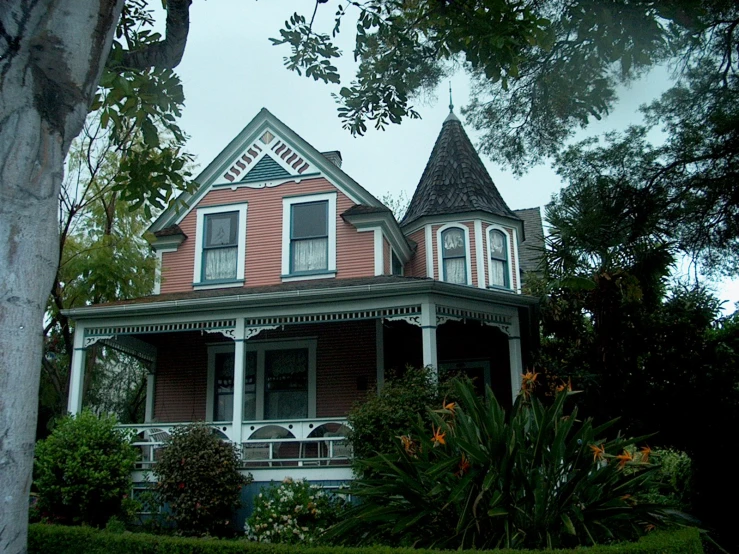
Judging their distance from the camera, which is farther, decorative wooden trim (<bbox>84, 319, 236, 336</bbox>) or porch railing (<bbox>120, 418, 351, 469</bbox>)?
decorative wooden trim (<bbox>84, 319, 236, 336</bbox>)

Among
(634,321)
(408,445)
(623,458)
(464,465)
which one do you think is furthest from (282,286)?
(623,458)

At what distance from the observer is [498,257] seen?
1834 cm

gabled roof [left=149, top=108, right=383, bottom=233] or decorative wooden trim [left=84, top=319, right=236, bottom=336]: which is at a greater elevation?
gabled roof [left=149, top=108, right=383, bottom=233]

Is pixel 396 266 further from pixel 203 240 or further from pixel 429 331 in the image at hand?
pixel 429 331

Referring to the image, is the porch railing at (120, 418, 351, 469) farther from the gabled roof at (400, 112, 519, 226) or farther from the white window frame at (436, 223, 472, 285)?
the gabled roof at (400, 112, 519, 226)

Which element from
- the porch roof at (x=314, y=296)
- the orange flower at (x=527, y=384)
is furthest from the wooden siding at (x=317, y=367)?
the orange flower at (x=527, y=384)

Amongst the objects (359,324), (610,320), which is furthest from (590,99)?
(359,324)

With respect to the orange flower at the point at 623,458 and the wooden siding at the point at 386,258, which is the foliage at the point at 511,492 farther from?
the wooden siding at the point at 386,258

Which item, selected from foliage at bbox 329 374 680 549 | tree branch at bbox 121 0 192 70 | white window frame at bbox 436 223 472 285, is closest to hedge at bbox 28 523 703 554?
foliage at bbox 329 374 680 549

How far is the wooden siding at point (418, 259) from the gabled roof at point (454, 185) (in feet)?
1.38

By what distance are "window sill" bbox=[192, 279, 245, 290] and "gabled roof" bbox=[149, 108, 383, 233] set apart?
5.72 feet

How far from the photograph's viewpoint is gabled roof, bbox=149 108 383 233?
54.3 feet

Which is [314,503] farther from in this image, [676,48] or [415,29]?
[676,48]

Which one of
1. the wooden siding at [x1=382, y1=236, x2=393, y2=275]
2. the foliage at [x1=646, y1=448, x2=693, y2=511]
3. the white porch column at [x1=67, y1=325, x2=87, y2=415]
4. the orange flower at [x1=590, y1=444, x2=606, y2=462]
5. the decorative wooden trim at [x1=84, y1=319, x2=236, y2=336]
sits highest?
the wooden siding at [x1=382, y1=236, x2=393, y2=275]
